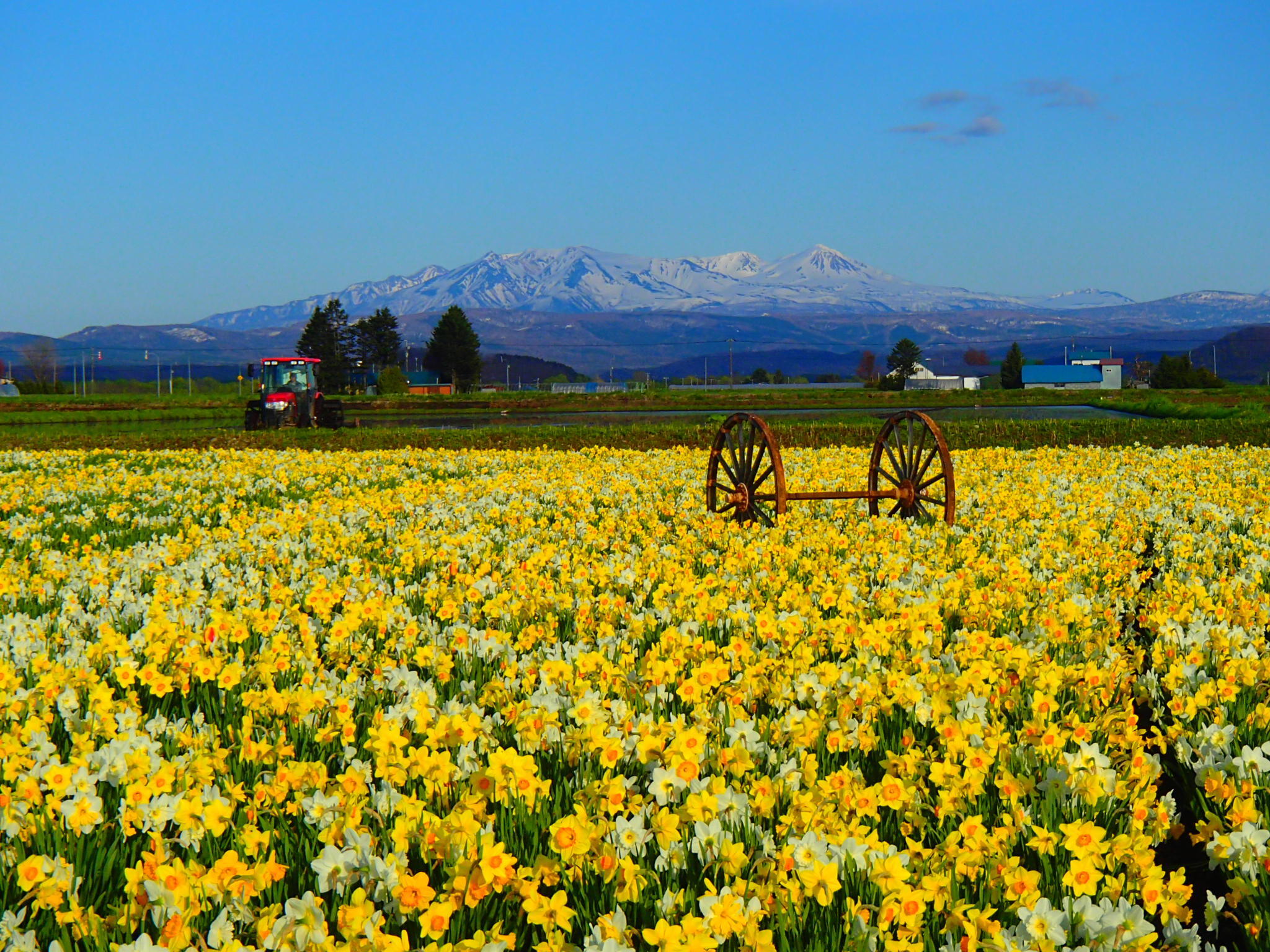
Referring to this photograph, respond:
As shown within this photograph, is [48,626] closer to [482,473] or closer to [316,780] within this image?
[316,780]

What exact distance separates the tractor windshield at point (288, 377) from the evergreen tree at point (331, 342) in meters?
80.8

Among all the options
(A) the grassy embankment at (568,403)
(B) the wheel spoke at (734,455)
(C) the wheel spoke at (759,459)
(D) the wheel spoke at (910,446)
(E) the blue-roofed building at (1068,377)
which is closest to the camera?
(C) the wheel spoke at (759,459)

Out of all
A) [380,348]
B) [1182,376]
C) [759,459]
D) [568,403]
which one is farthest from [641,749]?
[380,348]

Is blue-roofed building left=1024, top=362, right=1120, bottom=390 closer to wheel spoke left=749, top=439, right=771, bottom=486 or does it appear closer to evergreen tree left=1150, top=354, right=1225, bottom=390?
evergreen tree left=1150, top=354, right=1225, bottom=390

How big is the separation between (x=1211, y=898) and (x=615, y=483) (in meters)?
10.9

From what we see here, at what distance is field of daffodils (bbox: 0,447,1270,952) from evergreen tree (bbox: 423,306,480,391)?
379 feet

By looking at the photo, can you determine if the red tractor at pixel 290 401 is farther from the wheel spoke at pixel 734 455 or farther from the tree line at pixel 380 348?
the tree line at pixel 380 348

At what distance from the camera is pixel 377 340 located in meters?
133

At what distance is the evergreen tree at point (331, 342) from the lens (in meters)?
119

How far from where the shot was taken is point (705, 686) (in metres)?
4.37

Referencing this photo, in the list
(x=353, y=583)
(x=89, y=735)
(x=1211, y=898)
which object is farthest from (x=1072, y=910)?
(x=353, y=583)

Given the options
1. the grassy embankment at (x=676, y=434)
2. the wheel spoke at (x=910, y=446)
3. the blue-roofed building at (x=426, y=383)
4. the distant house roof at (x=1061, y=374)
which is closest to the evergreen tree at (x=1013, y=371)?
the distant house roof at (x=1061, y=374)

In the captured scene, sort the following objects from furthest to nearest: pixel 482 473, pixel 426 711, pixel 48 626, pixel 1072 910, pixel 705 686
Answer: pixel 482 473 < pixel 48 626 < pixel 705 686 < pixel 426 711 < pixel 1072 910

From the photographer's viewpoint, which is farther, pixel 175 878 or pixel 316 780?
pixel 316 780
